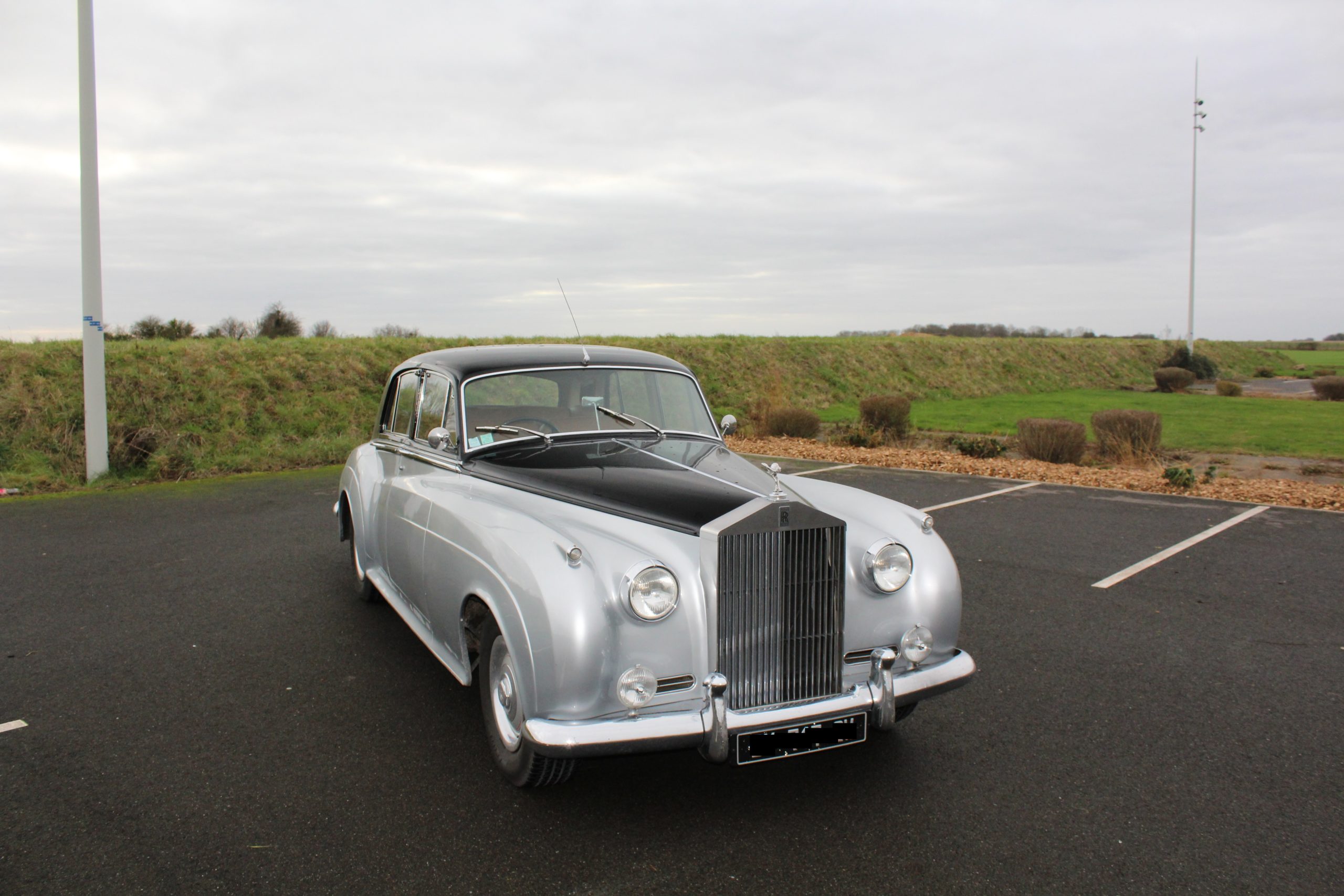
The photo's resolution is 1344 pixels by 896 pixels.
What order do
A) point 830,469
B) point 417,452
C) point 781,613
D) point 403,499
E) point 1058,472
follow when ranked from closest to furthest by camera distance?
point 781,613 < point 403,499 < point 417,452 < point 1058,472 < point 830,469

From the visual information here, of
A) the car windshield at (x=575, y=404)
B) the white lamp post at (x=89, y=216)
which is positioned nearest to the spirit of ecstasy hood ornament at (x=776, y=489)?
the car windshield at (x=575, y=404)

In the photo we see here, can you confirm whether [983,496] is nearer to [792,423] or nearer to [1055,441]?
[1055,441]

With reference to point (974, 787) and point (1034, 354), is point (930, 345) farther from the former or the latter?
point (974, 787)

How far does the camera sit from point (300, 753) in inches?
138

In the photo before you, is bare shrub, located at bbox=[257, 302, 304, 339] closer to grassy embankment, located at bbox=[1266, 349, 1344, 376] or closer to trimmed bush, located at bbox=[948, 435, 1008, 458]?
trimmed bush, located at bbox=[948, 435, 1008, 458]

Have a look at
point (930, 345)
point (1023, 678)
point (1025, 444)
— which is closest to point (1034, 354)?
point (930, 345)

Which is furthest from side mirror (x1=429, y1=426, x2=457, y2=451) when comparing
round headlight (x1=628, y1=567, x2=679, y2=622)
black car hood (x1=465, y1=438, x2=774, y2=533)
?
round headlight (x1=628, y1=567, x2=679, y2=622)

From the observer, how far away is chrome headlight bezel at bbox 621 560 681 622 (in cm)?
287

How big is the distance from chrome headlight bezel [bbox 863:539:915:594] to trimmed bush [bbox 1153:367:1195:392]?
36.6 m

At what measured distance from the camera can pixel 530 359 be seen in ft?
15.3

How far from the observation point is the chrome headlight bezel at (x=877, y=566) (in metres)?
3.27

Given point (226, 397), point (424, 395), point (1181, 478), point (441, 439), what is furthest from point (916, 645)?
point (226, 397)

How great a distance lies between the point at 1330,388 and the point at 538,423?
114 ft

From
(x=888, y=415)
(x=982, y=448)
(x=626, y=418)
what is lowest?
(x=982, y=448)
